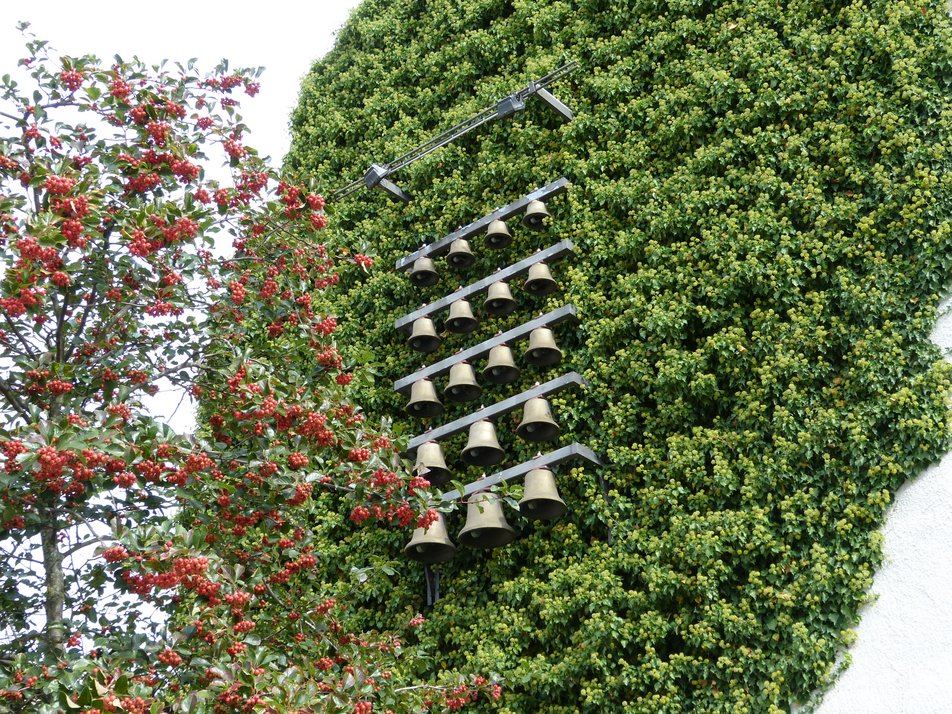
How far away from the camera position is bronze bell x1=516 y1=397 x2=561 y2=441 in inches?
281

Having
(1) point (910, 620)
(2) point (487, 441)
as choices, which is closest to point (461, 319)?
(2) point (487, 441)

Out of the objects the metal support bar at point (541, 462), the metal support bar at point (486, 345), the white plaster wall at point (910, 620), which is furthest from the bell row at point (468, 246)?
the white plaster wall at point (910, 620)

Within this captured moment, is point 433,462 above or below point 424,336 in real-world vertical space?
below

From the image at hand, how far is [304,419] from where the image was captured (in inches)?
208

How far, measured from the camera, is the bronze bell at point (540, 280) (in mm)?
7820

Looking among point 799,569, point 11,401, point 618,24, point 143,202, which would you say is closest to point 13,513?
point 11,401

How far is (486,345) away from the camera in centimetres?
786

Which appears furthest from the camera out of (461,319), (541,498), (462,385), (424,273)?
(424,273)

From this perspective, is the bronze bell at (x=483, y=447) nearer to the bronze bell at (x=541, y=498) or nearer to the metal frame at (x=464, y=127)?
the bronze bell at (x=541, y=498)

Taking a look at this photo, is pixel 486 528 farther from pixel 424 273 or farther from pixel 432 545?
pixel 424 273

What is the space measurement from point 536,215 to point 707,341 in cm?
200

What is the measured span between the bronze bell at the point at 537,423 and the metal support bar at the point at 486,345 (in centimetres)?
63

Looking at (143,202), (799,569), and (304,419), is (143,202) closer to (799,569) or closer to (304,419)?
(304,419)

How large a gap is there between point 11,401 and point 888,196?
5.51m
